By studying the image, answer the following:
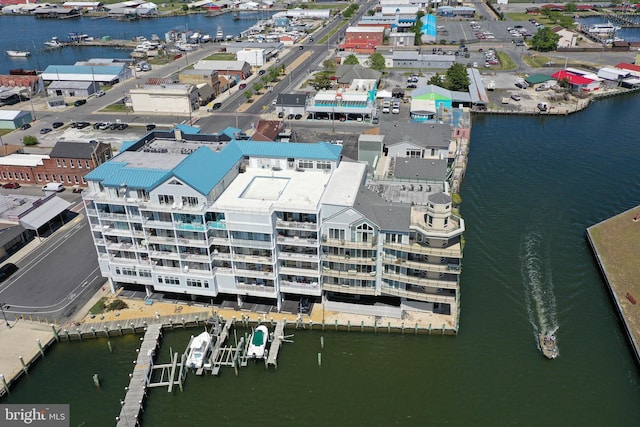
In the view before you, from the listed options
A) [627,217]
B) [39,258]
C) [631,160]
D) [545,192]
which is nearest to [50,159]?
[39,258]

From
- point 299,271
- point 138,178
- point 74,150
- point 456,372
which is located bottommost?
point 456,372

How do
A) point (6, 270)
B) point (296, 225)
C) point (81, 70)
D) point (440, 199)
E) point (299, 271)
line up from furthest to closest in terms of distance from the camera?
point (81, 70) → point (6, 270) → point (299, 271) → point (296, 225) → point (440, 199)

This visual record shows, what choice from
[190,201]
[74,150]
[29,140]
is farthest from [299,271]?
[29,140]

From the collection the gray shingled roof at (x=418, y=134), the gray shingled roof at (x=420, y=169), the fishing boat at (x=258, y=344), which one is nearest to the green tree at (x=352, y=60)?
the gray shingled roof at (x=418, y=134)

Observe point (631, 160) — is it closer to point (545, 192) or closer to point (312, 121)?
point (545, 192)

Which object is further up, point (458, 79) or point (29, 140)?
point (458, 79)

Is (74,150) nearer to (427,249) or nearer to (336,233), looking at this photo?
(336,233)
